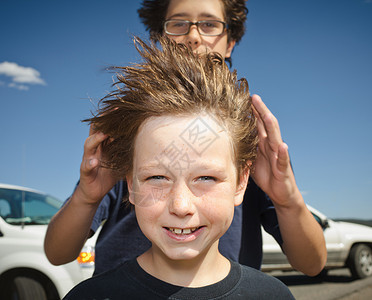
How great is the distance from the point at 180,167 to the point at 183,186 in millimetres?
68

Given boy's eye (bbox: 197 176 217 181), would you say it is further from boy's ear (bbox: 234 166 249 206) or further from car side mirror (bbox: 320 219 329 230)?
car side mirror (bbox: 320 219 329 230)

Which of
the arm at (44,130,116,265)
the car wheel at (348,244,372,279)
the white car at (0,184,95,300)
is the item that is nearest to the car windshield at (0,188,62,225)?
the white car at (0,184,95,300)

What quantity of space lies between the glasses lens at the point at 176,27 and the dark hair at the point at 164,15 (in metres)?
0.10

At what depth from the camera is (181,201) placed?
1.26 metres

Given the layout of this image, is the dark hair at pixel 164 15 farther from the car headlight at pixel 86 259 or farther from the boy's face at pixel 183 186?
the car headlight at pixel 86 259

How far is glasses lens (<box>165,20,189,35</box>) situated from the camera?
1.96 m

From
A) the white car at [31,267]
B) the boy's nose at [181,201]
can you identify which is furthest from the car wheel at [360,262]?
the boy's nose at [181,201]

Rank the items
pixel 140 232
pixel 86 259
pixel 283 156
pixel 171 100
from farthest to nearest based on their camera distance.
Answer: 1. pixel 86 259
2. pixel 140 232
3. pixel 283 156
4. pixel 171 100

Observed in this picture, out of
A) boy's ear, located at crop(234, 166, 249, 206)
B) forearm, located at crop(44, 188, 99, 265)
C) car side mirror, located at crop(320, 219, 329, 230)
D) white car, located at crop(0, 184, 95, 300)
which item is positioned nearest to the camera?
boy's ear, located at crop(234, 166, 249, 206)

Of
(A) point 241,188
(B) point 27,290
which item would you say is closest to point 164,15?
(A) point 241,188

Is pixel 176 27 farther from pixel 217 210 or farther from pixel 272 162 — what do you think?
pixel 217 210

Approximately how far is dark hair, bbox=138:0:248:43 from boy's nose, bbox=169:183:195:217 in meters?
1.11

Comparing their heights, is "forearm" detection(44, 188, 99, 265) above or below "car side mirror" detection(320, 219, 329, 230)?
above

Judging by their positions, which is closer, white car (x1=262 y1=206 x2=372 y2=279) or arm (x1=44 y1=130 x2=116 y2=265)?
arm (x1=44 y1=130 x2=116 y2=265)
